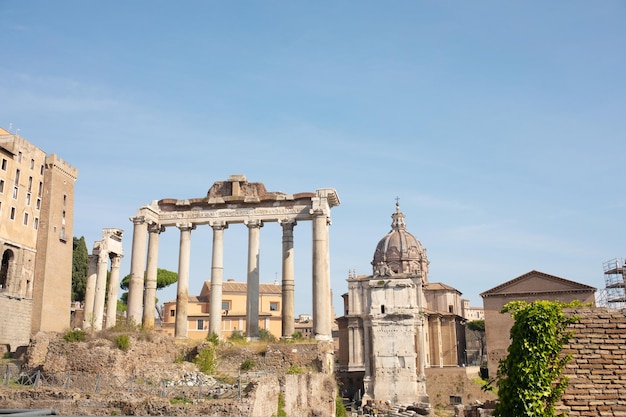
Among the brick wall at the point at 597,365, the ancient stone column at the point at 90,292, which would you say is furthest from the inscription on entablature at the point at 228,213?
the brick wall at the point at 597,365

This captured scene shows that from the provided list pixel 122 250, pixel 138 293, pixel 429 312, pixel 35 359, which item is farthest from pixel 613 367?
pixel 429 312

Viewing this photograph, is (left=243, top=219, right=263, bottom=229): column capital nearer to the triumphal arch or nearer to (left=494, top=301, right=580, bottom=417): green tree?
the triumphal arch

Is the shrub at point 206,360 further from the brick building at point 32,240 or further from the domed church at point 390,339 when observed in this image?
the domed church at point 390,339

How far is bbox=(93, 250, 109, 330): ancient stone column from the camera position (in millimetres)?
27453

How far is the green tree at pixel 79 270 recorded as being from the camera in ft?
157

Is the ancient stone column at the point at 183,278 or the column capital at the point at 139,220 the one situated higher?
the column capital at the point at 139,220

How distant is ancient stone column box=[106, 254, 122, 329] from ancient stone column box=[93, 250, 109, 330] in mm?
383

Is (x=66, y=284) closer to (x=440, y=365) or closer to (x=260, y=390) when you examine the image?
(x=260, y=390)

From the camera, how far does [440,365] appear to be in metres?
60.8

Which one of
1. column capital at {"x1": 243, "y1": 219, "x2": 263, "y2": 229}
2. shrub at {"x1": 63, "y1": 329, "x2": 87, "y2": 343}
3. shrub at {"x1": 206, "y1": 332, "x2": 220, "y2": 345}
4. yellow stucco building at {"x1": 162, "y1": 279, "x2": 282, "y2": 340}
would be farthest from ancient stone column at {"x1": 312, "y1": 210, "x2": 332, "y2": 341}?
yellow stucco building at {"x1": 162, "y1": 279, "x2": 282, "y2": 340}

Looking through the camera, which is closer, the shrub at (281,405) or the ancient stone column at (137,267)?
the shrub at (281,405)

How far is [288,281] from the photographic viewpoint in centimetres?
2467

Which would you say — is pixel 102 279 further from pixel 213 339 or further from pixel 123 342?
pixel 123 342

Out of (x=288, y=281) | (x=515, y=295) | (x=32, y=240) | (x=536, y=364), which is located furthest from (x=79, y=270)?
(x=536, y=364)
